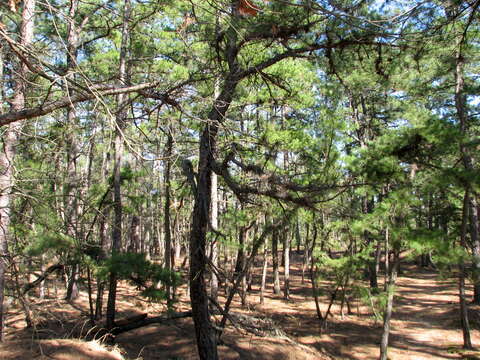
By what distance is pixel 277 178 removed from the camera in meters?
3.98

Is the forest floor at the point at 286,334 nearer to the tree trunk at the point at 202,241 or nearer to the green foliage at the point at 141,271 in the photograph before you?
the tree trunk at the point at 202,241

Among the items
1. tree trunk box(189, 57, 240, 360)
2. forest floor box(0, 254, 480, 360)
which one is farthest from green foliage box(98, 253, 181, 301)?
tree trunk box(189, 57, 240, 360)

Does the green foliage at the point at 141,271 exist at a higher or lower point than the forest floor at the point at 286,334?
higher

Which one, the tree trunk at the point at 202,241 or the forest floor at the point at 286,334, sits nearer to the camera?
the tree trunk at the point at 202,241

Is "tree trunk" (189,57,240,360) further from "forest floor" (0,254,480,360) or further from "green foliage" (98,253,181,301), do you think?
"green foliage" (98,253,181,301)

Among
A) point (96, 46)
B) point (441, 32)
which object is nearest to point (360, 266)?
point (441, 32)

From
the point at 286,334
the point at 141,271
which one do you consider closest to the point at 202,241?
the point at 286,334

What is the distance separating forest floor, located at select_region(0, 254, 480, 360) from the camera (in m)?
5.93

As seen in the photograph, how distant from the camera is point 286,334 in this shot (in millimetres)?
5055

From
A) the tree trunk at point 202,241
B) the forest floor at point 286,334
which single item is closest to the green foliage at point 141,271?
the forest floor at point 286,334

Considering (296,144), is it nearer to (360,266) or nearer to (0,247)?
(360,266)

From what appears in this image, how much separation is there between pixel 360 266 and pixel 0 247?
30.9ft

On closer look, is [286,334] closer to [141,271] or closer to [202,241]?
[202,241]

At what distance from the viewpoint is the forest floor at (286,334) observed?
5.93 meters
